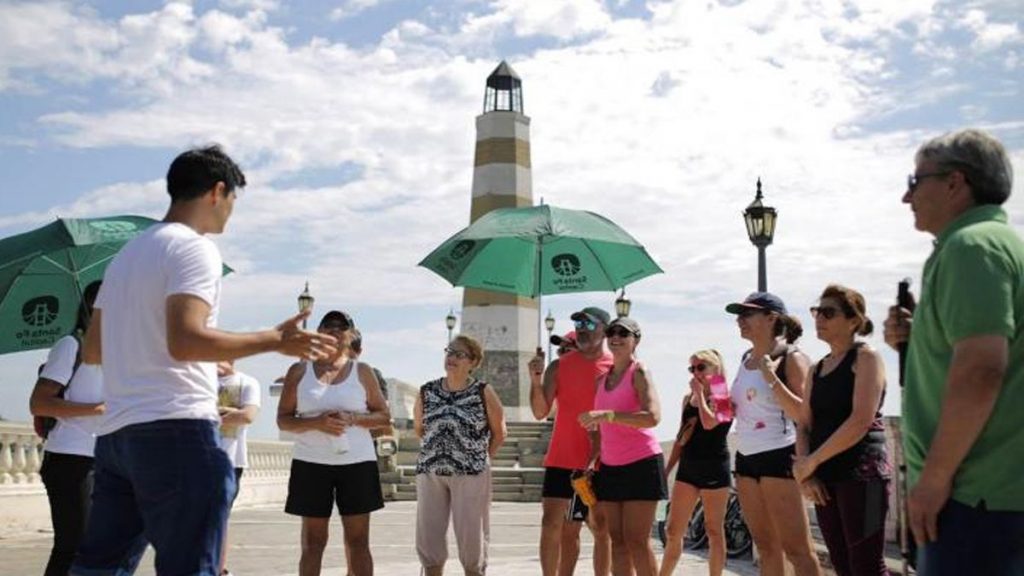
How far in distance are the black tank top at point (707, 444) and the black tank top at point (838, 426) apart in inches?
108

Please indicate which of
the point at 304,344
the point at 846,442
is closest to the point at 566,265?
the point at 846,442

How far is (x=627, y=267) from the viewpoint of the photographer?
399 inches

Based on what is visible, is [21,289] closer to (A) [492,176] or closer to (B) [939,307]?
(B) [939,307]

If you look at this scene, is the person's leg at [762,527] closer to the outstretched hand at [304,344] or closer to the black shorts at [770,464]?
the black shorts at [770,464]

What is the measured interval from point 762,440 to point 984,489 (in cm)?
402

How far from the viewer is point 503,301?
3666cm

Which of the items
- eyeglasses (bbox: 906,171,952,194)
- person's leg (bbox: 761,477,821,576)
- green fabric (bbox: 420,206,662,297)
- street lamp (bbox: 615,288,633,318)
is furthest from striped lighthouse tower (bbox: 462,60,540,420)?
eyeglasses (bbox: 906,171,952,194)

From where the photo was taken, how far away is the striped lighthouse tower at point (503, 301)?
120 feet

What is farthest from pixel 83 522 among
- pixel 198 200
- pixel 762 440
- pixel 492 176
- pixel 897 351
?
pixel 492 176

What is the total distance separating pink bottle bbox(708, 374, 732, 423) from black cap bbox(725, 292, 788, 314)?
5.12ft

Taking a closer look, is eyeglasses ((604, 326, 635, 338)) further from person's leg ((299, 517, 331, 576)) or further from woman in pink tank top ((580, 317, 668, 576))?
person's leg ((299, 517, 331, 576))

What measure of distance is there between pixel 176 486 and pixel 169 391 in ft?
1.11

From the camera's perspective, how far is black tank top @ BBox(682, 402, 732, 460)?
29.1 feet

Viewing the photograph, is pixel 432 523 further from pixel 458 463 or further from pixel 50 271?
pixel 50 271
